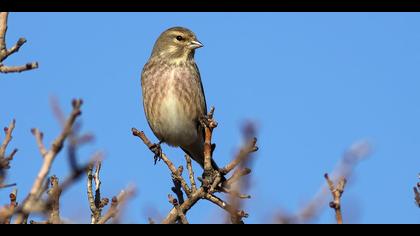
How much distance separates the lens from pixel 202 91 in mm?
8906

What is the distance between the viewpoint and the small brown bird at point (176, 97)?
Result: 8602 mm

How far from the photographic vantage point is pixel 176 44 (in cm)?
925

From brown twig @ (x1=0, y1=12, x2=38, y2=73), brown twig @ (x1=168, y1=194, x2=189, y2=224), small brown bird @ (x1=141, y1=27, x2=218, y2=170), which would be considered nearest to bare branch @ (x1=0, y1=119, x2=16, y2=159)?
brown twig @ (x1=0, y1=12, x2=38, y2=73)

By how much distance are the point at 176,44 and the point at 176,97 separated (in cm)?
100

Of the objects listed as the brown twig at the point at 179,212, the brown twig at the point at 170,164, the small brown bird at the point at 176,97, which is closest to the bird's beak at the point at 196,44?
the small brown bird at the point at 176,97

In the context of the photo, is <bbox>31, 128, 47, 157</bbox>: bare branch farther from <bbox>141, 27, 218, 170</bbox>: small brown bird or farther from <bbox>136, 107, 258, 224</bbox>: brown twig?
<bbox>141, 27, 218, 170</bbox>: small brown bird

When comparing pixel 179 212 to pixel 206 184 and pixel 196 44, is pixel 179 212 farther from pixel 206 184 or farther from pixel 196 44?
pixel 196 44

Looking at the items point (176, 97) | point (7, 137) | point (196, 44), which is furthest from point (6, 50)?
point (196, 44)

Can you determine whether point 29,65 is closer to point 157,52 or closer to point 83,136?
Answer: point 83,136

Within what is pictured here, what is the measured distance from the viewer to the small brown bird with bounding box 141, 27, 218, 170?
8.60 m

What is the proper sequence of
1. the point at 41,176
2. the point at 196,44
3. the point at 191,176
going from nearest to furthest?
the point at 41,176, the point at 191,176, the point at 196,44
